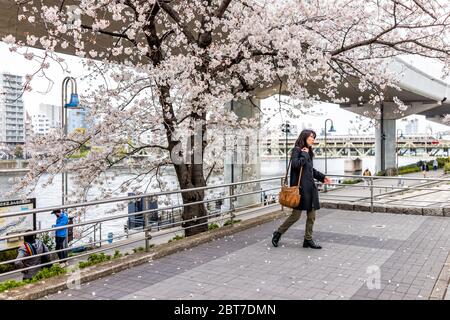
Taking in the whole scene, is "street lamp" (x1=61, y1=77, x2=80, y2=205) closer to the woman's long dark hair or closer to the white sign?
the white sign

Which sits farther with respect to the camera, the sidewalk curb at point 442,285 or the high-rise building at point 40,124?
the high-rise building at point 40,124

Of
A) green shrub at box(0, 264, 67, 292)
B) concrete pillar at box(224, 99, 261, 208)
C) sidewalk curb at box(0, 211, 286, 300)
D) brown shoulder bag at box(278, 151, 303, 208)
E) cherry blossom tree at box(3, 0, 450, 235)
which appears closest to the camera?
sidewalk curb at box(0, 211, 286, 300)

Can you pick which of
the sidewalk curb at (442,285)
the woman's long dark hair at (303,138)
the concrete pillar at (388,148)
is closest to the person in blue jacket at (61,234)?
the woman's long dark hair at (303,138)

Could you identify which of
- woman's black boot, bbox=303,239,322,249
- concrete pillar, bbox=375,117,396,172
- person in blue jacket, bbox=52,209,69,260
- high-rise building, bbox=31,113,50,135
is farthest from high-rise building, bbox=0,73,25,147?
concrete pillar, bbox=375,117,396,172

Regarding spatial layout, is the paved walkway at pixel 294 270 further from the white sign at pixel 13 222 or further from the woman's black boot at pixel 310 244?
the white sign at pixel 13 222

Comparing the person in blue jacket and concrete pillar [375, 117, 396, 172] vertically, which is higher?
concrete pillar [375, 117, 396, 172]

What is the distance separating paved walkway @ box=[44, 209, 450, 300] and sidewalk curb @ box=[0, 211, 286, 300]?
11cm

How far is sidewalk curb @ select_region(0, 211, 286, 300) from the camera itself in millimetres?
5109

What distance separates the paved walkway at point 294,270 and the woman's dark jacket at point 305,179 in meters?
0.80

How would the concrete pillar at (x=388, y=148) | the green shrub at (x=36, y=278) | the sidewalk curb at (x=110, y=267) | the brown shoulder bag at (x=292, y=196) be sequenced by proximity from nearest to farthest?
the sidewalk curb at (x=110, y=267), the green shrub at (x=36, y=278), the brown shoulder bag at (x=292, y=196), the concrete pillar at (x=388, y=148)

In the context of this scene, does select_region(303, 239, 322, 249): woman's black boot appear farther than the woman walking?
Yes

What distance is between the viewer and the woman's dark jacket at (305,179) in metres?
7.10

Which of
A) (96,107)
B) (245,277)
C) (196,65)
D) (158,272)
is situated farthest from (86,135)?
(245,277)
